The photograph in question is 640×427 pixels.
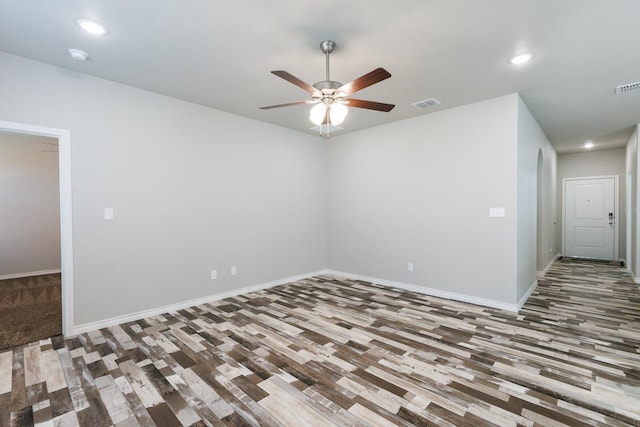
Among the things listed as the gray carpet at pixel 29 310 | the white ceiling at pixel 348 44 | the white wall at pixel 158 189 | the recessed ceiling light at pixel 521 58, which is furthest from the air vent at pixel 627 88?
the gray carpet at pixel 29 310

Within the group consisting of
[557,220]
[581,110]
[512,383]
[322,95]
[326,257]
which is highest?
[581,110]

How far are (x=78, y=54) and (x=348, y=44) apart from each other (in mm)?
2484

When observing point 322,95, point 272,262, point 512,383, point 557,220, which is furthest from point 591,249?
point 322,95

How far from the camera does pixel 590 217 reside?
7512 millimetres

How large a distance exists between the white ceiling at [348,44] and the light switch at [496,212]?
146cm

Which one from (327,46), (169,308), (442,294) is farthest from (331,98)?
(442,294)

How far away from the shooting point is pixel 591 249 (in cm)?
750

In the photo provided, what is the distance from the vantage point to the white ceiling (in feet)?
→ 7.09

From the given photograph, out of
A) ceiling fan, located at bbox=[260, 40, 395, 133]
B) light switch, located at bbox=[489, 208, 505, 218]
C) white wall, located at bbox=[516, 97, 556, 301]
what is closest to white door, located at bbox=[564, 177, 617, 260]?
white wall, located at bbox=[516, 97, 556, 301]

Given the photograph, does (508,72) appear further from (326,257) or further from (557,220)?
(557,220)

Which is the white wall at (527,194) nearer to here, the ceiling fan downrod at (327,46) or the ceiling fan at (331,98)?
the ceiling fan at (331,98)

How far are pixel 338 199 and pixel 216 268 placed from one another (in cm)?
262

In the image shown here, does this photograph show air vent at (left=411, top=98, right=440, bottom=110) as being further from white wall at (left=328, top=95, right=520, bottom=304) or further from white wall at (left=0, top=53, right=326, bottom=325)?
white wall at (left=0, top=53, right=326, bottom=325)

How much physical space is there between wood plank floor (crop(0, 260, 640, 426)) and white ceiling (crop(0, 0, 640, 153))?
2741 millimetres
